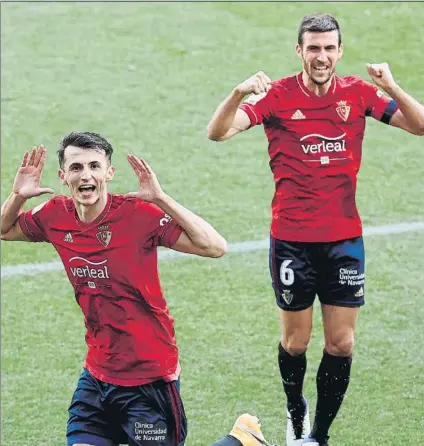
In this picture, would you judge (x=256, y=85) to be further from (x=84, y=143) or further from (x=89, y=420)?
(x=89, y=420)

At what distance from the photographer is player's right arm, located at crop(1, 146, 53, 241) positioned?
5.90 m

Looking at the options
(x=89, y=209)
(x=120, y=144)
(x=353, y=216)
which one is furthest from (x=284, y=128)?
(x=120, y=144)

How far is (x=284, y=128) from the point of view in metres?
6.51

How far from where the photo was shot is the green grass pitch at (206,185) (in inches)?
298

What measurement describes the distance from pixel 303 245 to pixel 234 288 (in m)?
2.60

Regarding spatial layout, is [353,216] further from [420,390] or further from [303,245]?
[420,390]

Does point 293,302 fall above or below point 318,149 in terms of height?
below

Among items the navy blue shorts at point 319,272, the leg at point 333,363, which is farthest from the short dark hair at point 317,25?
the leg at point 333,363

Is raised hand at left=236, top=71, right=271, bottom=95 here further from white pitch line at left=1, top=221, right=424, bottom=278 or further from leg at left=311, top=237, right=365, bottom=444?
white pitch line at left=1, top=221, right=424, bottom=278

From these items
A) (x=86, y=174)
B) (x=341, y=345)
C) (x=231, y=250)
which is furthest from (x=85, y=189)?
(x=231, y=250)

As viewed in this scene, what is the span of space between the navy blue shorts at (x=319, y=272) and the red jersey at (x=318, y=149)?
0.21 feet

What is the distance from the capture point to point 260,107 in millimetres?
6520

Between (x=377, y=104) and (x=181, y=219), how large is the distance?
157cm

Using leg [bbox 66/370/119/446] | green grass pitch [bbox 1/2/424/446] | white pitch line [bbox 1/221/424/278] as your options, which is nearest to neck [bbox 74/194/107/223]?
leg [bbox 66/370/119/446]
